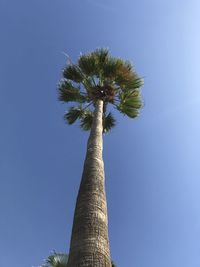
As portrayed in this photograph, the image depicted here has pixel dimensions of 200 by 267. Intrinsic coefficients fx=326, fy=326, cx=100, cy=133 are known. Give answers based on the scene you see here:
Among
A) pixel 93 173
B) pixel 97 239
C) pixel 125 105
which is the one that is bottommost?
pixel 97 239

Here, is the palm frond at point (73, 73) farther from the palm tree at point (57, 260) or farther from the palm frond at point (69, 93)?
the palm tree at point (57, 260)

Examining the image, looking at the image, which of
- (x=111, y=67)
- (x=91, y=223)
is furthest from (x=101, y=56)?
(x=91, y=223)

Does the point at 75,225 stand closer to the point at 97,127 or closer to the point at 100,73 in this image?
the point at 97,127

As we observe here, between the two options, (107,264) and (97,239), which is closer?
(107,264)

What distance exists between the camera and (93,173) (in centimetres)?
589

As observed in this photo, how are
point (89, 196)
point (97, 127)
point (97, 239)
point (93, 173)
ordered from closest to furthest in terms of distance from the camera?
1. point (97, 239)
2. point (89, 196)
3. point (93, 173)
4. point (97, 127)

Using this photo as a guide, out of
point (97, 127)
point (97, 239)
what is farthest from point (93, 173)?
point (97, 127)

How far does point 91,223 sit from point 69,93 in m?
9.60

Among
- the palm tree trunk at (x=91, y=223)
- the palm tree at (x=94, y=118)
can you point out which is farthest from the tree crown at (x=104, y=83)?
the palm tree trunk at (x=91, y=223)

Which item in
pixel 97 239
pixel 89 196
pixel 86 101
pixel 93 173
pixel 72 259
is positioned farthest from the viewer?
pixel 86 101

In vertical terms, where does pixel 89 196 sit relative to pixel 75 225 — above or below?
above

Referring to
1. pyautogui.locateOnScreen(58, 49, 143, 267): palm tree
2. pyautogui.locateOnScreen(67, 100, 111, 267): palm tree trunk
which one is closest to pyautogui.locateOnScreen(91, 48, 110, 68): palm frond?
pyautogui.locateOnScreen(58, 49, 143, 267): palm tree

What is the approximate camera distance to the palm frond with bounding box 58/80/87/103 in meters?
13.5

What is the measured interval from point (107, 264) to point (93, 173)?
2.17 m
